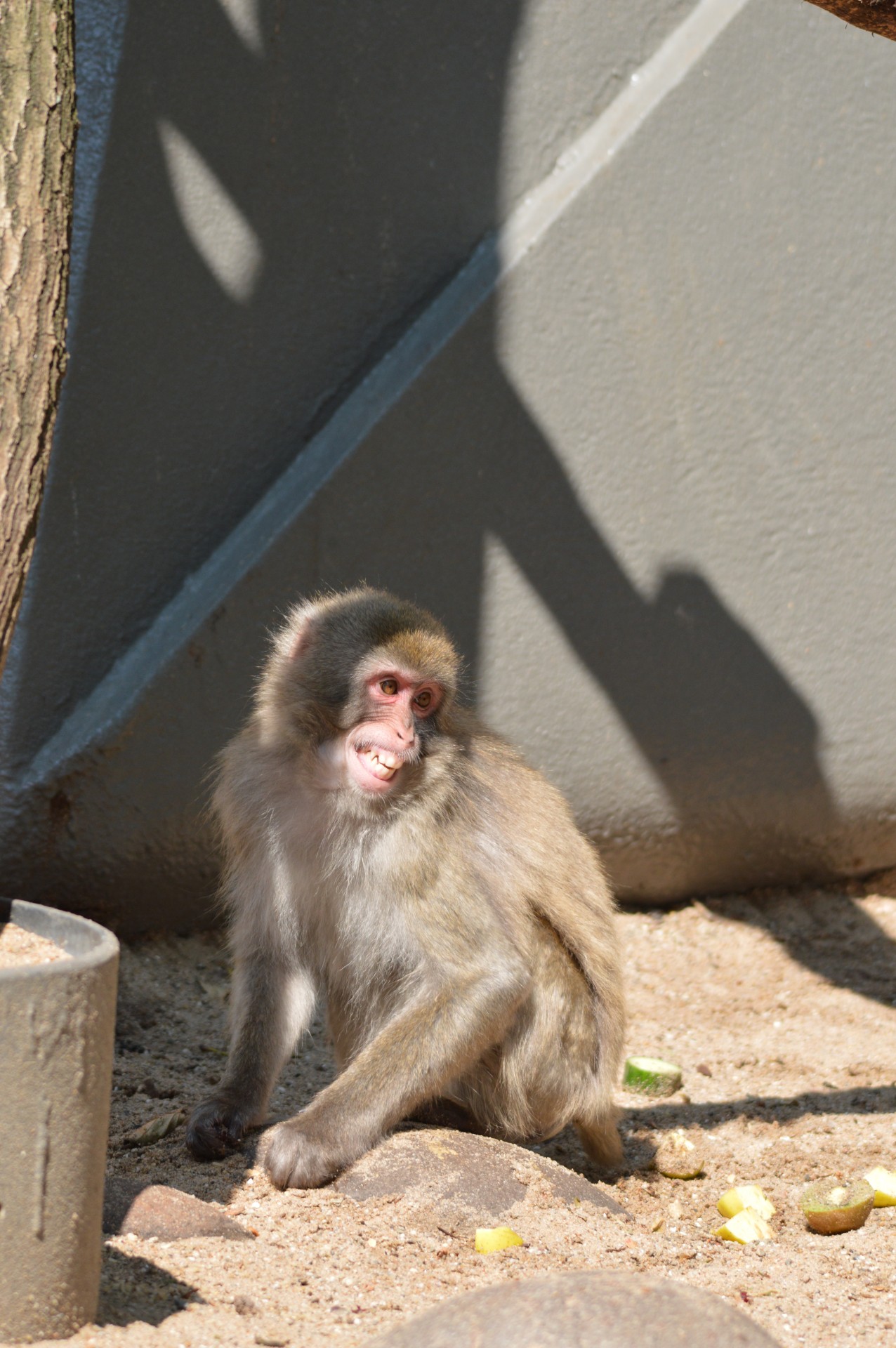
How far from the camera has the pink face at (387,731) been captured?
3.27 m

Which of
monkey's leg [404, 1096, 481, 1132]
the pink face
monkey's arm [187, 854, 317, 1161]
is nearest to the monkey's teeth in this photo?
the pink face

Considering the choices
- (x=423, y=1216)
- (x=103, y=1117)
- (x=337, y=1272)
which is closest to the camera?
(x=103, y=1117)

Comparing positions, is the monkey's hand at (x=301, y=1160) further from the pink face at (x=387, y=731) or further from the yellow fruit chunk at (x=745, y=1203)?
the yellow fruit chunk at (x=745, y=1203)

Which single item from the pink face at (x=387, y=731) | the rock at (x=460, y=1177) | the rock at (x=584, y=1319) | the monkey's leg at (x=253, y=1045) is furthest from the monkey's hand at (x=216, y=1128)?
the rock at (x=584, y=1319)

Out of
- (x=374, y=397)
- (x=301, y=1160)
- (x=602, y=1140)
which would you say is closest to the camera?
(x=301, y=1160)

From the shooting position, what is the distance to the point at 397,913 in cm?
336

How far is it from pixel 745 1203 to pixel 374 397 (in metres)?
2.74

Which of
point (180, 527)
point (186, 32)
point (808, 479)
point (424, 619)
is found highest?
point (186, 32)

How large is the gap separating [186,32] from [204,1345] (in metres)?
3.78

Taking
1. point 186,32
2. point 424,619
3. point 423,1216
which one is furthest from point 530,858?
point 186,32

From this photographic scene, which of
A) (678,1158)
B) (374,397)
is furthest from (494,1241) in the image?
(374,397)

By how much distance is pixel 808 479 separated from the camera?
5.32 metres

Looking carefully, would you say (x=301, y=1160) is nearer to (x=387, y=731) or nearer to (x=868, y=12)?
(x=387, y=731)

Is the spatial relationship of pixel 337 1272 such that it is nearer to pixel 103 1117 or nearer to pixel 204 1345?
pixel 204 1345
